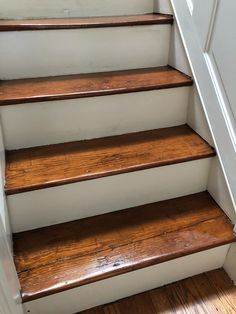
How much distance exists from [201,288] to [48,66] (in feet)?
3.70

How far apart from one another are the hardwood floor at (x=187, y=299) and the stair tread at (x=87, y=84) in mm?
813

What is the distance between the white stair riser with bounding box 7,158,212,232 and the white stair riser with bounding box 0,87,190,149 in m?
0.25

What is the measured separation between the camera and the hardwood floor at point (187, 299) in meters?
1.01

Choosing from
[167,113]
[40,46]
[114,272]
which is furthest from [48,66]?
[114,272]

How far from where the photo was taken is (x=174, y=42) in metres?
1.29

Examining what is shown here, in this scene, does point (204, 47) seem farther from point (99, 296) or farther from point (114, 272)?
point (99, 296)

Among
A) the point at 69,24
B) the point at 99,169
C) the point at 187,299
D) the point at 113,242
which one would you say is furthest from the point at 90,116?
the point at 187,299

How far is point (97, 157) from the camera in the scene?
1.10 meters

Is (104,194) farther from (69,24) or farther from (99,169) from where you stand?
(69,24)

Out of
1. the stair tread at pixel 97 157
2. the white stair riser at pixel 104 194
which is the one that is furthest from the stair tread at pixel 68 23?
the white stair riser at pixel 104 194

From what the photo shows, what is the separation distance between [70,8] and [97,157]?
0.82 meters

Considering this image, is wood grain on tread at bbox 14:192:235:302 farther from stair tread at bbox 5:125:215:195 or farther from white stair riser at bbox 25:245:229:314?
stair tread at bbox 5:125:215:195

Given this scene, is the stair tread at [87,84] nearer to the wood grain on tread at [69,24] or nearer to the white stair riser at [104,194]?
the wood grain on tread at [69,24]

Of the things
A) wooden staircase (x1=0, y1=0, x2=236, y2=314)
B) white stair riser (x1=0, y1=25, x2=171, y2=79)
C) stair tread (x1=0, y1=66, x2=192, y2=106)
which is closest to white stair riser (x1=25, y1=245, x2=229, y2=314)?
wooden staircase (x1=0, y1=0, x2=236, y2=314)
